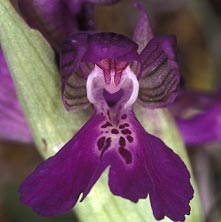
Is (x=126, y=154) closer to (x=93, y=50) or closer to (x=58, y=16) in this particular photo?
(x=93, y=50)

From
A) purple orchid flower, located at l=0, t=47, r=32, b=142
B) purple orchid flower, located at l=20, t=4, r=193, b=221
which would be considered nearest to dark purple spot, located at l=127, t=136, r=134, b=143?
purple orchid flower, located at l=20, t=4, r=193, b=221

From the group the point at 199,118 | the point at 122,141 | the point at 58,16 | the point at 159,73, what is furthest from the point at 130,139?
the point at 199,118

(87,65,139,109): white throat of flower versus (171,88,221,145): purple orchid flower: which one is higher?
(87,65,139,109): white throat of flower

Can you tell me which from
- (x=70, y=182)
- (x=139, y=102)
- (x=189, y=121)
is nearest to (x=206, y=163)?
(x=189, y=121)

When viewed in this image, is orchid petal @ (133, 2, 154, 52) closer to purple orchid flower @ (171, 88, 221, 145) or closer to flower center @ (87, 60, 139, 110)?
flower center @ (87, 60, 139, 110)

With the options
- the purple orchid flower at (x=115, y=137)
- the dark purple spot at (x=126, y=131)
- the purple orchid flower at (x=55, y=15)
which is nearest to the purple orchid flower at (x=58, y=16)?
the purple orchid flower at (x=55, y=15)

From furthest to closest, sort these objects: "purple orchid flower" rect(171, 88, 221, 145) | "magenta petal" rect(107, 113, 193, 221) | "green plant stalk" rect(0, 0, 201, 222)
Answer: "purple orchid flower" rect(171, 88, 221, 145), "green plant stalk" rect(0, 0, 201, 222), "magenta petal" rect(107, 113, 193, 221)
